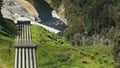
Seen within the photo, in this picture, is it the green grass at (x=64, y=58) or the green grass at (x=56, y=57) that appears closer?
the green grass at (x=56, y=57)

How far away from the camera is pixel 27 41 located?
11994 centimetres

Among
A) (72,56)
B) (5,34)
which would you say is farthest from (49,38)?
(72,56)

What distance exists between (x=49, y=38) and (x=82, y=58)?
103 ft

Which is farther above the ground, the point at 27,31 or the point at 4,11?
the point at 4,11

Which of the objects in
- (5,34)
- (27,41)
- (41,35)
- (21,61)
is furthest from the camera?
(41,35)

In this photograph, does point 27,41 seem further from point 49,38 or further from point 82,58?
point 49,38

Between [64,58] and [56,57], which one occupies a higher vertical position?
[56,57]

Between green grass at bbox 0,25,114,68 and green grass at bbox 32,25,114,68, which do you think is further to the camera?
green grass at bbox 32,25,114,68

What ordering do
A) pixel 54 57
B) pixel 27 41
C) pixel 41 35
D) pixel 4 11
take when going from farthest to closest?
pixel 4 11
pixel 41 35
pixel 54 57
pixel 27 41

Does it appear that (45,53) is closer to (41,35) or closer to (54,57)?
(54,57)

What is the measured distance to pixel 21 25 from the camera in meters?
136

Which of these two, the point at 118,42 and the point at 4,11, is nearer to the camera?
the point at 118,42

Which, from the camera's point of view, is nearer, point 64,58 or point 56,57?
point 64,58

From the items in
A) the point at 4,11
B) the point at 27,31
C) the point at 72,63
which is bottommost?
the point at 72,63
